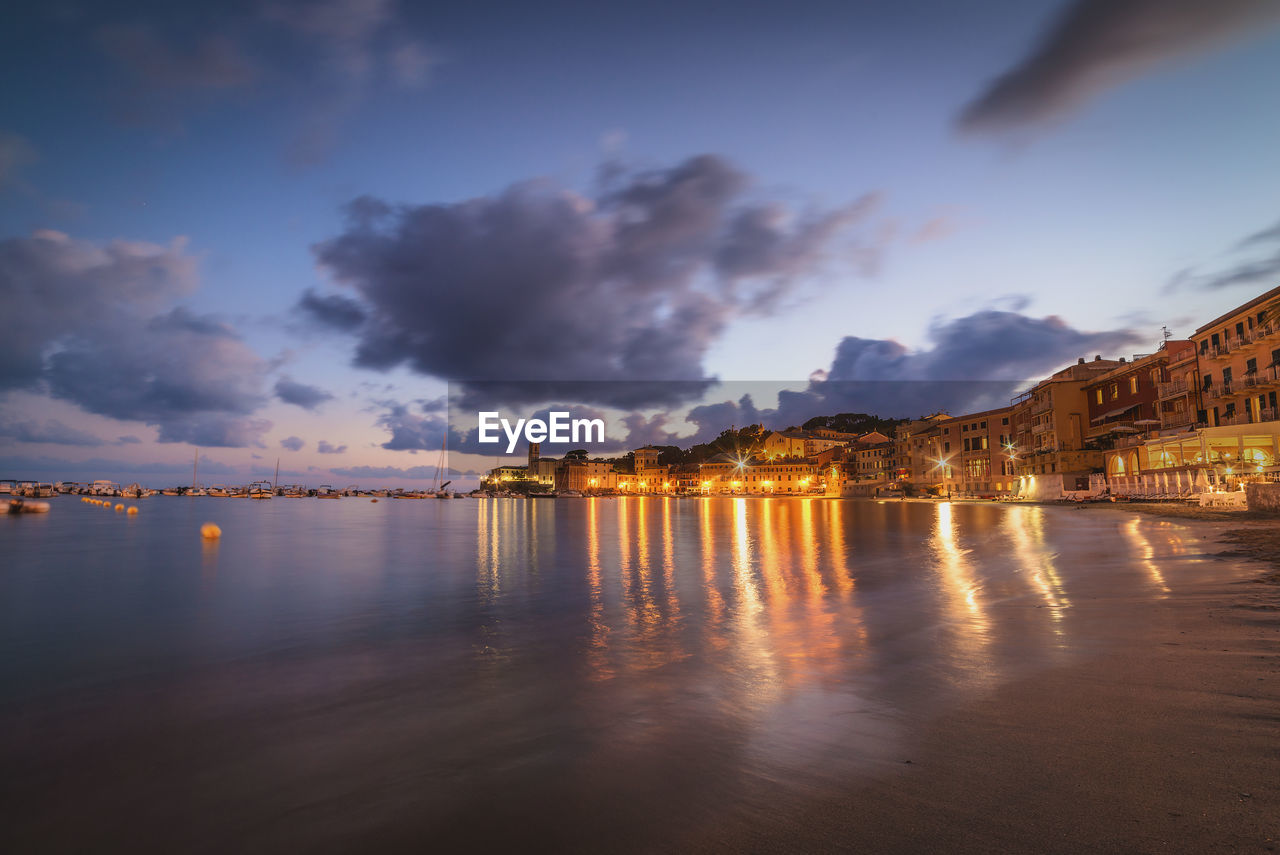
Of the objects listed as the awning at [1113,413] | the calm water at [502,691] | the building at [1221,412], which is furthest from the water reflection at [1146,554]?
the awning at [1113,413]

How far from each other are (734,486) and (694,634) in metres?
170

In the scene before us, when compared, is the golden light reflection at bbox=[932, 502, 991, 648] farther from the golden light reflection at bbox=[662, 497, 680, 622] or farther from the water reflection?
the golden light reflection at bbox=[662, 497, 680, 622]

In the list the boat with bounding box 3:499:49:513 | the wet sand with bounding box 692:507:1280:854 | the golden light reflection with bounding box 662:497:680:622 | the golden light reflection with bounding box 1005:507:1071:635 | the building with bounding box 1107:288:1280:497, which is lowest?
the golden light reflection with bounding box 662:497:680:622

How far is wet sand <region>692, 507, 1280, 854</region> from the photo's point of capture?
12.3 feet

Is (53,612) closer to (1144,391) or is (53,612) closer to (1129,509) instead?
(1129,509)

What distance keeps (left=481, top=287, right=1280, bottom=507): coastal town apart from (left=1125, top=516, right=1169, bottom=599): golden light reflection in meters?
8.63

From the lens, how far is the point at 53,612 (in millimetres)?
15523

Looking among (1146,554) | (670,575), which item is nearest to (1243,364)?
(1146,554)

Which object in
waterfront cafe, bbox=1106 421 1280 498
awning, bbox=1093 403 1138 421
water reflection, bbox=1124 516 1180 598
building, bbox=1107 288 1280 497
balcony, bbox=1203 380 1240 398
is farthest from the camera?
awning, bbox=1093 403 1138 421

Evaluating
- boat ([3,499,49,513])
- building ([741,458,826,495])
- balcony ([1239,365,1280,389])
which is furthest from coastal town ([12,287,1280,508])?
boat ([3,499,49,513])

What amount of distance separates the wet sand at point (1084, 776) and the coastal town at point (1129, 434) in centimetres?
3298

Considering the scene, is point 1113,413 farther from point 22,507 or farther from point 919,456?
point 22,507

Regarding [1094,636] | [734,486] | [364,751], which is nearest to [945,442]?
[734,486]

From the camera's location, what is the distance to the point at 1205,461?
1422 inches
